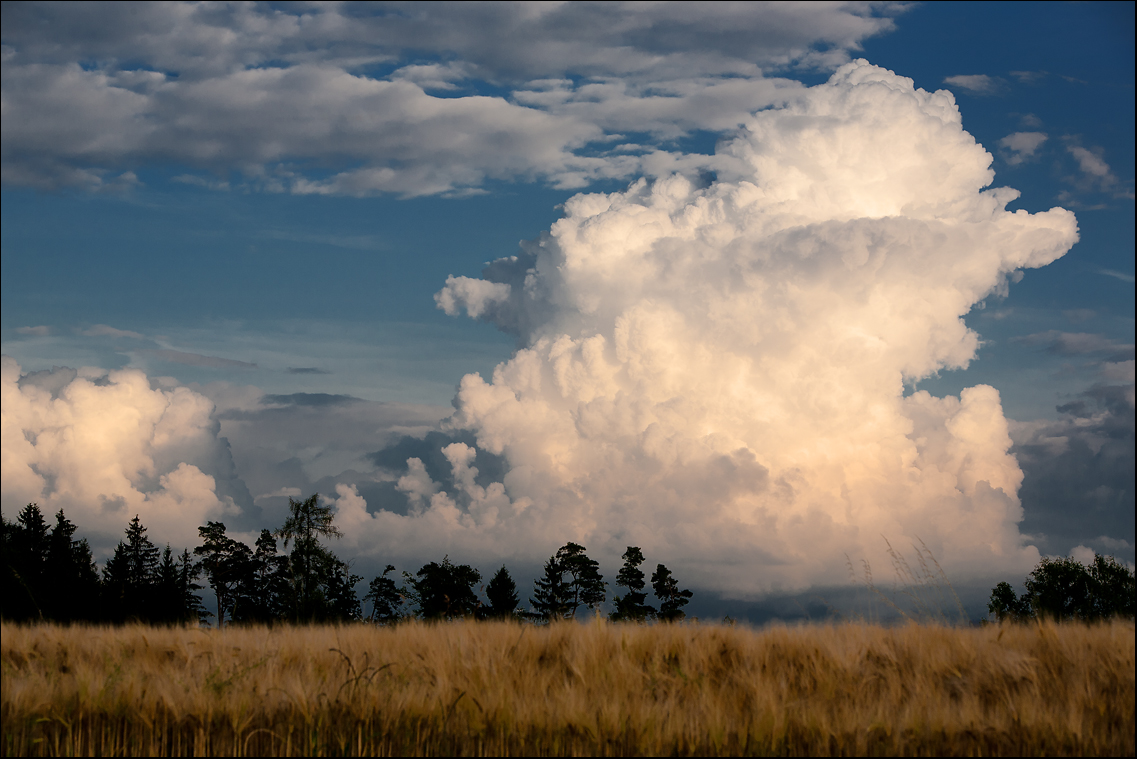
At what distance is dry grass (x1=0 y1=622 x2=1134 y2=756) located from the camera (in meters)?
7.19

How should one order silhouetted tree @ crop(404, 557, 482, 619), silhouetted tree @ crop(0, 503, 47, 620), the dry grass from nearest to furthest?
the dry grass
silhouetted tree @ crop(404, 557, 482, 619)
silhouetted tree @ crop(0, 503, 47, 620)

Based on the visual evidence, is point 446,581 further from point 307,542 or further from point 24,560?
point 24,560

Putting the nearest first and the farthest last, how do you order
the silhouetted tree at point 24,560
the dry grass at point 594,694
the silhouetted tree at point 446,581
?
the dry grass at point 594,694 < the silhouetted tree at point 446,581 < the silhouetted tree at point 24,560

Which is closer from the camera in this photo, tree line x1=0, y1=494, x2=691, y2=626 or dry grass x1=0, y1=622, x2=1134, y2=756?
dry grass x1=0, y1=622, x2=1134, y2=756

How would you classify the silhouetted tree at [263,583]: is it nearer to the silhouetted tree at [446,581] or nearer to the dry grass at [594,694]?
the silhouetted tree at [446,581]

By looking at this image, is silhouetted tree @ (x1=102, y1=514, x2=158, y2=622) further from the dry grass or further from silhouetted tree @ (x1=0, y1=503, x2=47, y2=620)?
the dry grass

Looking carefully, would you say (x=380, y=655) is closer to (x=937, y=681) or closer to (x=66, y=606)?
(x=937, y=681)

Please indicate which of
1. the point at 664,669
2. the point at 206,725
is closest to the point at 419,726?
the point at 206,725

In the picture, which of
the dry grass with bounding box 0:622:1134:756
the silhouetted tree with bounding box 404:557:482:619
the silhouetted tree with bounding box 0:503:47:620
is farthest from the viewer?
the silhouetted tree with bounding box 0:503:47:620

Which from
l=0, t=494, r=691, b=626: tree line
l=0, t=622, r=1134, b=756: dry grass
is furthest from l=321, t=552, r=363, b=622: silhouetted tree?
l=0, t=622, r=1134, b=756: dry grass

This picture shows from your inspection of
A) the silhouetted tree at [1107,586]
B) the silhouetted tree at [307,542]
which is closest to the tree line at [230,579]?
the silhouetted tree at [307,542]

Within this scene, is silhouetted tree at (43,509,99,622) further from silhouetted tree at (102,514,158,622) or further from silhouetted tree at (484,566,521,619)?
silhouetted tree at (484,566,521,619)

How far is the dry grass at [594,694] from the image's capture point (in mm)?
7191

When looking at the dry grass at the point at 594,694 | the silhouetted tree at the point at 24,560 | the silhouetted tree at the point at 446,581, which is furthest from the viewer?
the silhouetted tree at the point at 24,560
